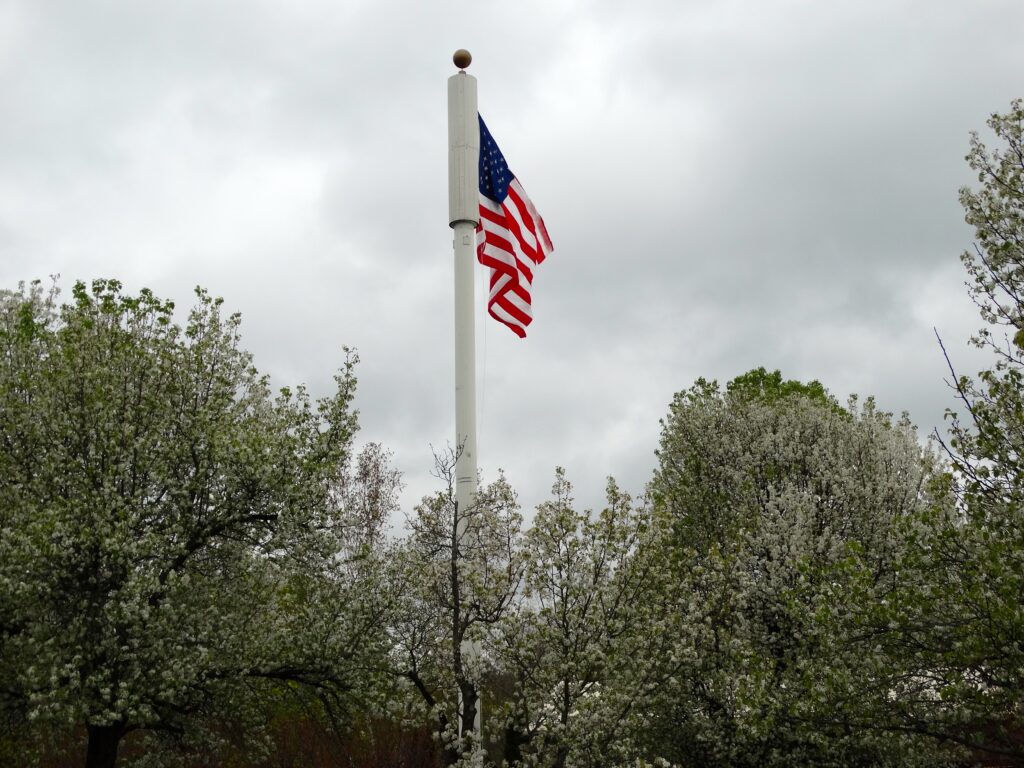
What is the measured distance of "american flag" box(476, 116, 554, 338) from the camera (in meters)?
20.1

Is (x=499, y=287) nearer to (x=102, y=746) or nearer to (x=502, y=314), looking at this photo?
(x=502, y=314)

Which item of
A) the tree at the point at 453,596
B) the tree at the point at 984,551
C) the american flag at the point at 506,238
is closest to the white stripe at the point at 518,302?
the american flag at the point at 506,238

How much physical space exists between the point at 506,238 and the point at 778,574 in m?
9.26

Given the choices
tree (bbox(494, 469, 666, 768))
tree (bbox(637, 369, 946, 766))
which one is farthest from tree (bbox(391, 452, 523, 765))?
tree (bbox(637, 369, 946, 766))

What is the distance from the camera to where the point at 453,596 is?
1571 centimetres

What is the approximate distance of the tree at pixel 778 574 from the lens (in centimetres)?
1521

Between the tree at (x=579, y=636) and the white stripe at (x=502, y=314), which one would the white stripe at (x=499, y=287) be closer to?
the white stripe at (x=502, y=314)

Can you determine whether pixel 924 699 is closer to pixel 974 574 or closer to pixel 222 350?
pixel 974 574

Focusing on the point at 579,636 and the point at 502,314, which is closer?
the point at 579,636

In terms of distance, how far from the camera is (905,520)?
48.5ft

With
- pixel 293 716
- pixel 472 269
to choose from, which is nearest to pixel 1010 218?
pixel 472 269

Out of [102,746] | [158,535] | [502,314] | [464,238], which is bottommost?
[102,746]

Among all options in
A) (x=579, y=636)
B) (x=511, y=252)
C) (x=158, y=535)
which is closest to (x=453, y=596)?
(x=579, y=636)

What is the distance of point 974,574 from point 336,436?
1080cm
